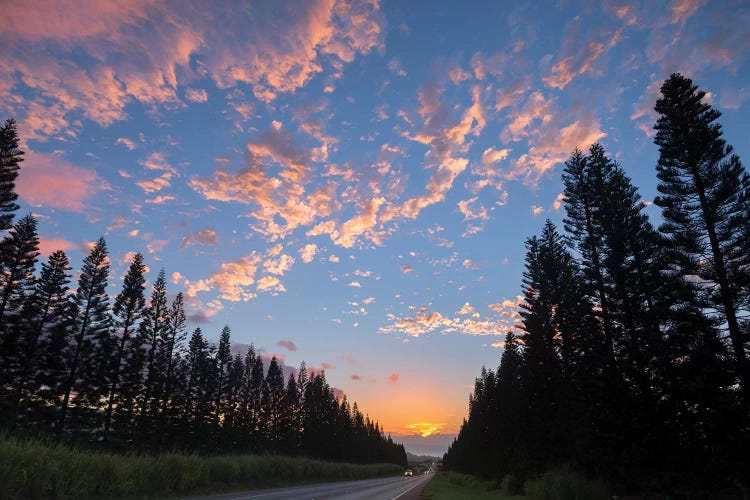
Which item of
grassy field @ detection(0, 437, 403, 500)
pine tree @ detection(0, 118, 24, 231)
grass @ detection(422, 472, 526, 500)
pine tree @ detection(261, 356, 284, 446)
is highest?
pine tree @ detection(0, 118, 24, 231)

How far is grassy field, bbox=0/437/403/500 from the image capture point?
11852mm

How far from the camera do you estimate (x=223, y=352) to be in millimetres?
74438

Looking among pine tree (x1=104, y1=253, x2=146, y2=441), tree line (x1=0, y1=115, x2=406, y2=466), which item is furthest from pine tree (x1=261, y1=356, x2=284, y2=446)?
pine tree (x1=104, y1=253, x2=146, y2=441)

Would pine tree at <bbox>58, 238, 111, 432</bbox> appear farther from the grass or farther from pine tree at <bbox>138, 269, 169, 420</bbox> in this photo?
the grass

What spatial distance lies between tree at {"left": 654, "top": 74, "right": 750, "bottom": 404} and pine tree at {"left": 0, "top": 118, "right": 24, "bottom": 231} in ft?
148

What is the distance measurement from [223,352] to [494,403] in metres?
45.3

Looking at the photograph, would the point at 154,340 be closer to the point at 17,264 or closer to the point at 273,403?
the point at 17,264

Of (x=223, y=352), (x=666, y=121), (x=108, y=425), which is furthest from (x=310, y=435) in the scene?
(x=666, y=121)

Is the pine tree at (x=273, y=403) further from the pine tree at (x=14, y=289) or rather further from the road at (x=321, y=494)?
the road at (x=321, y=494)

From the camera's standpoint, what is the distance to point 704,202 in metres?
23.5

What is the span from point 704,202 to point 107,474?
30.1 m

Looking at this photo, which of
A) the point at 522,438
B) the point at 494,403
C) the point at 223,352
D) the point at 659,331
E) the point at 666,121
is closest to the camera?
the point at 666,121

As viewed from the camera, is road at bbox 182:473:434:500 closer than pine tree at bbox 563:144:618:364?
Yes

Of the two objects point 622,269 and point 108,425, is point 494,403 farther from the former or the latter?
point 108,425
